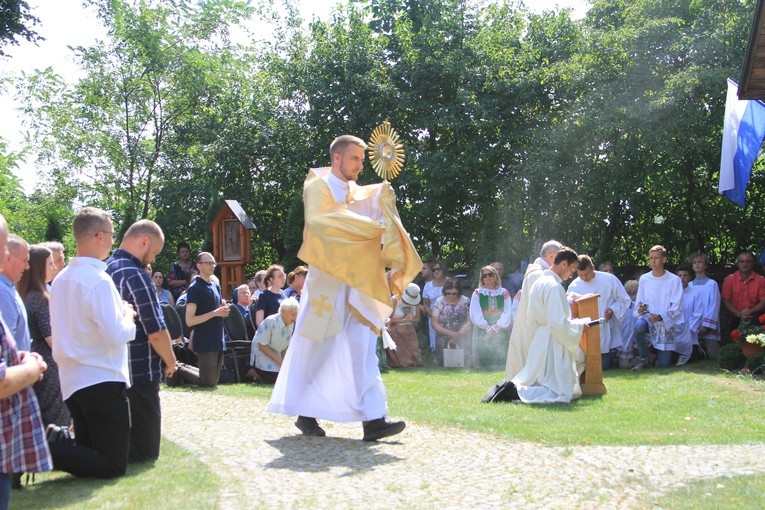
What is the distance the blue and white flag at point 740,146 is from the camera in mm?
13953

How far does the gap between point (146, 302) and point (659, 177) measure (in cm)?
1401

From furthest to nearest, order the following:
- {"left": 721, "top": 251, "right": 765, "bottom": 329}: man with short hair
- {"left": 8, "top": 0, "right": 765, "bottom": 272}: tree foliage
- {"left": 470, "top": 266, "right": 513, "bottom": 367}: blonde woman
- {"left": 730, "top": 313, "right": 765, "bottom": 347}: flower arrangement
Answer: {"left": 8, "top": 0, "right": 765, "bottom": 272}: tree foliage, {"left": 470, "top": 266, "right": 513, "bottom": 367}: blonde woman, {"left": 721, "top": 251, "right": 765, "bottom": 329}: man with short hair, {"left": 730, "top": 313, "right": 765, "bottom": 347}: flower arrangement

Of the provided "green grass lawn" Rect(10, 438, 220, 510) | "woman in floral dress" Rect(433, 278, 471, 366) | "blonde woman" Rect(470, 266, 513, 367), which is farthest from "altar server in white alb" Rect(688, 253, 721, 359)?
"green grass lawn" Rect(10, 438, 220, 510)

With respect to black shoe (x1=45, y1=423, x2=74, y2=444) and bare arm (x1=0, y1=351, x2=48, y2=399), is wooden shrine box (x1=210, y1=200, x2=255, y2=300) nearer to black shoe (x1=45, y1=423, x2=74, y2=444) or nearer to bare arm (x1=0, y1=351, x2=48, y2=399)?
black shoe (x1=45, y1=423, x2=74, y2=444)

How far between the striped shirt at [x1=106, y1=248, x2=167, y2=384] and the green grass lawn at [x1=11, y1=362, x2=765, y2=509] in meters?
0.69

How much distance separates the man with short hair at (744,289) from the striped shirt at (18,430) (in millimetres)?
13259

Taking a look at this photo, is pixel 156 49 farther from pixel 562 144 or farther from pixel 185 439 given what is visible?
pixel 185 439

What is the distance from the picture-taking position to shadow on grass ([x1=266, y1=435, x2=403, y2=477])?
21.6ft

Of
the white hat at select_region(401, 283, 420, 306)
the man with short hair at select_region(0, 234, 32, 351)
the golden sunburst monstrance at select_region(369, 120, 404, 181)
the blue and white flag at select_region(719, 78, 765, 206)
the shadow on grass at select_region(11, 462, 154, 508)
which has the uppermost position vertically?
the blue and white flag at select_region(719, 78, 765, 206)

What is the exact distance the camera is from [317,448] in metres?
7.36

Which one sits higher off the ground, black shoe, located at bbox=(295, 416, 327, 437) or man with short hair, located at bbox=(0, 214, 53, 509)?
man with short hair, located at bbox=(0, 214, 53, 509)

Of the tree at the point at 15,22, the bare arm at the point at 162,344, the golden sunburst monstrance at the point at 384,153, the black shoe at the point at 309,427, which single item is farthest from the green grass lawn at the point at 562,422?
the tree at the point at 15,22

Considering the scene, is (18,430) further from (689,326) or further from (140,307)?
(689,326)

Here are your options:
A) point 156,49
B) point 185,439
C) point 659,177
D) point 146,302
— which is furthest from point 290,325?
point 156,49
